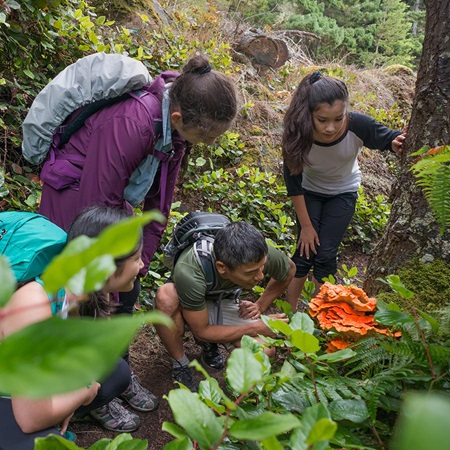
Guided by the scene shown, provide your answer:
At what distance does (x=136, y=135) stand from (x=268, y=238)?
9.10 ft

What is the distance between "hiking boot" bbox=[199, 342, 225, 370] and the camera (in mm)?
3084

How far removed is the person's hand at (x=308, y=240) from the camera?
10.4 feet

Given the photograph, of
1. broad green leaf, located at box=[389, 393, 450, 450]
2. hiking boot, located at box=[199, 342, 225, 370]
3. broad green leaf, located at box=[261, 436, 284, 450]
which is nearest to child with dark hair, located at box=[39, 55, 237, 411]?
hiking boot, located at box=[199, 342, 225, 370]

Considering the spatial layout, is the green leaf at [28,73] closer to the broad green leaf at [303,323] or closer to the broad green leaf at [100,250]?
the broad green leaf at [303,323]

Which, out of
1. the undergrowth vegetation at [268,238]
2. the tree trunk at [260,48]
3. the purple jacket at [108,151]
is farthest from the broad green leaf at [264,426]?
the tree trunk at [260,48]

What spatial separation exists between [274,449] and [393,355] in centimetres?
85

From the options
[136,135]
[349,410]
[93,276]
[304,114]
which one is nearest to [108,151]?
[136,135]

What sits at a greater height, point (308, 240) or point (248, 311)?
point (308, 240)

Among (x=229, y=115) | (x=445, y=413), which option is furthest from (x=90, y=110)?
(x=445, y=413)

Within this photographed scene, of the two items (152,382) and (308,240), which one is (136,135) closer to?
(308,240)

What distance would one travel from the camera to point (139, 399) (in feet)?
8.71

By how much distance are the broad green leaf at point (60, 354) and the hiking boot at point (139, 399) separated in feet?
8.54

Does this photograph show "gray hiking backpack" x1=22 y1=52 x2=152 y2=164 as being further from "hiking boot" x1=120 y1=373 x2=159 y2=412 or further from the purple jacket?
"hiking boot" x1=120 y1=373 x2=159 y2=412

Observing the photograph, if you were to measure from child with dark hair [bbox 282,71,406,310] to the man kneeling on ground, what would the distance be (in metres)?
0.25
